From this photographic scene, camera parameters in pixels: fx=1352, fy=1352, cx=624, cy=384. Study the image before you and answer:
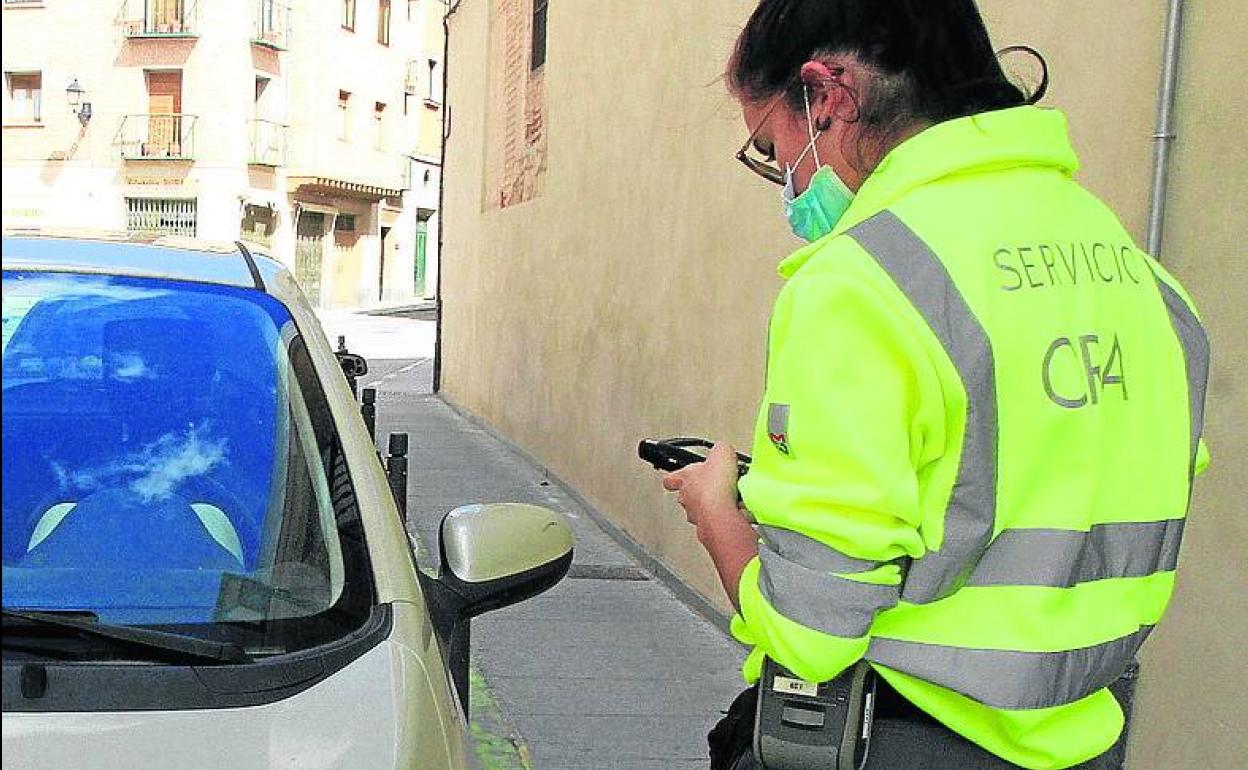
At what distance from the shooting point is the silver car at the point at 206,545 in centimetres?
173

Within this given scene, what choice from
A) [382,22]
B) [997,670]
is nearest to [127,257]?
[997,670]

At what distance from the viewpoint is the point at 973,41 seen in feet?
5.56

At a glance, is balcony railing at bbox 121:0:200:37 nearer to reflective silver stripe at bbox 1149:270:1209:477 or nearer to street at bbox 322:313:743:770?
street at bbox 322:313:743:770

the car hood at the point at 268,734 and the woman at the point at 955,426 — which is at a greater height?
the woman at the point at 955,426

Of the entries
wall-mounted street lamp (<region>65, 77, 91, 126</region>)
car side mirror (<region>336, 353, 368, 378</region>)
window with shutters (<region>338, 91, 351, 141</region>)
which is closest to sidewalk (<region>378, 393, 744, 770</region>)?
car side mirror (<region>336, 353, 368, 378</region>)

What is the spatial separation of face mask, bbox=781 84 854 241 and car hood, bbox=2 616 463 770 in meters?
0.85

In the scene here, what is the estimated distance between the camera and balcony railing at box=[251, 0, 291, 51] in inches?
1368

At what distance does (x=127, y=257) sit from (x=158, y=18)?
31.6 meters

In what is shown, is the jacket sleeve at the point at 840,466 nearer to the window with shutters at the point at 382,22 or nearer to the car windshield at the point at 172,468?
the car windshield at the point at 172,468

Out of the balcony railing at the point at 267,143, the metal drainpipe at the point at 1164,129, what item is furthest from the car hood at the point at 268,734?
the balcony railing at the point at 267,143

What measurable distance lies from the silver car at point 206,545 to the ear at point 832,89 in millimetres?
967

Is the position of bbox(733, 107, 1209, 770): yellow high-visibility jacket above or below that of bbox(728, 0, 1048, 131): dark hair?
below

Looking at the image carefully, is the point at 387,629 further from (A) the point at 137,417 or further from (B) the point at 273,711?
(A) the point at 137,417

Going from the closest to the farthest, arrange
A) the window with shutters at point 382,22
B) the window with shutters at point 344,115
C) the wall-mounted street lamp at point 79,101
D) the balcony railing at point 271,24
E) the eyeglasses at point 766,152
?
the eyeglasses at point 766,152 → the wall-mounted street lamp at point 79,101 → the balcony railing at point 271,24 → the window with shutters at point 344,115 → the window with shutters at point 382,22
